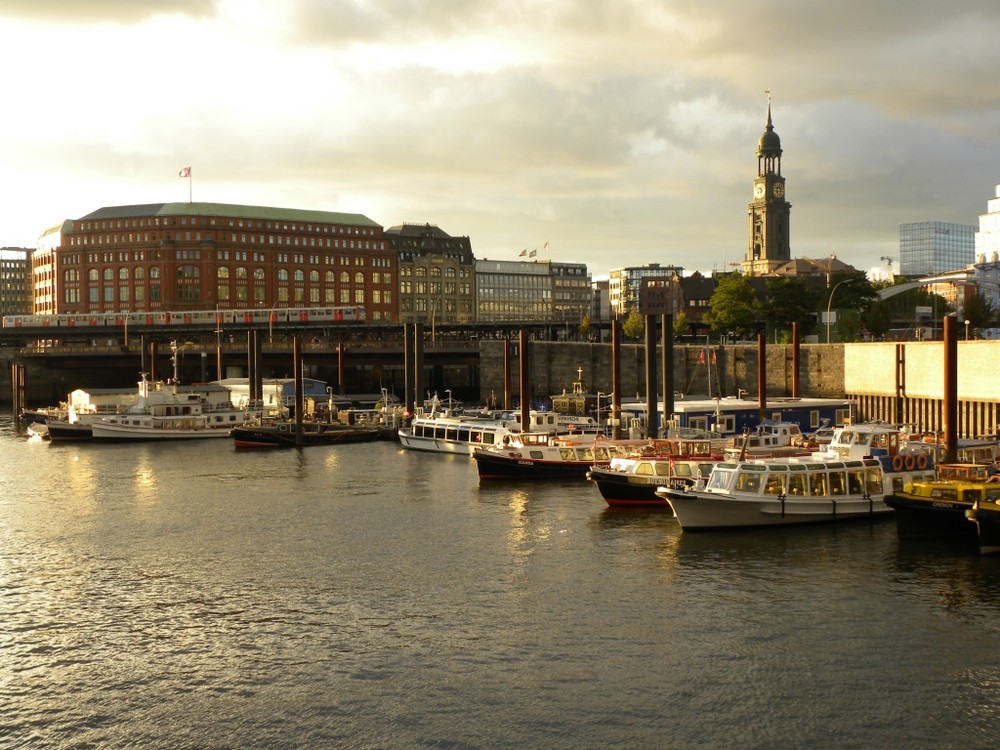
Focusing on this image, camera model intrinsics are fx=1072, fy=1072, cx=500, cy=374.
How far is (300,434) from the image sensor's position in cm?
9331

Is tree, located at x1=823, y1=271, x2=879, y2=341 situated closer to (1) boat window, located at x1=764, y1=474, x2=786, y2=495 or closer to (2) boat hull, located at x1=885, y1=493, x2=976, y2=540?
(1) boat window, located at x1=764, y1=474, x2=786, y2=495

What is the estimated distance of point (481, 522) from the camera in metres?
53.3

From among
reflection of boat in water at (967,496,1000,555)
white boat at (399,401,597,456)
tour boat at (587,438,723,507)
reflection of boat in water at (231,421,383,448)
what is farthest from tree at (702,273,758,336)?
reflection of boat in water at (967,496,1000,555)

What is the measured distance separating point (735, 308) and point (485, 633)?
117825 mm

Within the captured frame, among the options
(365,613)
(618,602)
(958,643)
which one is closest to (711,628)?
(618,602)

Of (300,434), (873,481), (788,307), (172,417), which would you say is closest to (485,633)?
(873,481)

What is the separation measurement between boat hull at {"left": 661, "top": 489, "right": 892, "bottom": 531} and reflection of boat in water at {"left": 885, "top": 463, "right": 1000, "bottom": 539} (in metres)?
3.97

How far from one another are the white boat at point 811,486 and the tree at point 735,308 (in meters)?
95.5

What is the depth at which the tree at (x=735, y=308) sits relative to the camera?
146 metres

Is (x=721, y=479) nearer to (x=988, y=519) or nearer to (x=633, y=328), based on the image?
(x=988, y=519)

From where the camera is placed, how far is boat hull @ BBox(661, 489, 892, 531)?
157 feet

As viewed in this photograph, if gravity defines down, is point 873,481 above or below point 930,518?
above

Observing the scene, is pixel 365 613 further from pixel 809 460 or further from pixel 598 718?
pixel 809 460

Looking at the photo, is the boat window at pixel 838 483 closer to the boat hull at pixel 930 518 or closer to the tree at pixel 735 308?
the boat hull at pixel 930 518
